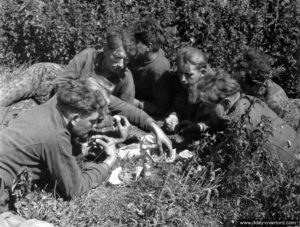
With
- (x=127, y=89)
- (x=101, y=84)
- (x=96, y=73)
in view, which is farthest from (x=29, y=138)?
(x=127, y=89)

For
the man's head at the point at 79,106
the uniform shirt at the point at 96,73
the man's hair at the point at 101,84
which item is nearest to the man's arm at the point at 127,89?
the uniform shirt at the point at 96,73

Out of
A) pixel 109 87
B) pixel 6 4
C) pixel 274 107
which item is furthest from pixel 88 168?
pixel 6 4

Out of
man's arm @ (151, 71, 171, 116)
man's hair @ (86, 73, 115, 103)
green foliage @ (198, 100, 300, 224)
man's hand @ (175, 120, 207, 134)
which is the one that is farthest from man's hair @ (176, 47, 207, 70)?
green foliage @ (198, 100, 300, 224)

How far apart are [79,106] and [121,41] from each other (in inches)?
56.7

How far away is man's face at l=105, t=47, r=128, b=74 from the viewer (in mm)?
5324

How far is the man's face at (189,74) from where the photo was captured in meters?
5.49

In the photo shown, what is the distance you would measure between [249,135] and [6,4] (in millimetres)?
4395

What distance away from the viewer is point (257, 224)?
168 inches

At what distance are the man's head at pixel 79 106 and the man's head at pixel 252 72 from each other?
5.64ft

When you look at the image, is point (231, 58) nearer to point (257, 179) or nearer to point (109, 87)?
point (109, 87)

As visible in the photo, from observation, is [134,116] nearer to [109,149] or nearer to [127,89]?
[127,89]

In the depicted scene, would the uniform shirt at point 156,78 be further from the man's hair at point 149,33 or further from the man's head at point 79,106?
the man's head at point 79,106

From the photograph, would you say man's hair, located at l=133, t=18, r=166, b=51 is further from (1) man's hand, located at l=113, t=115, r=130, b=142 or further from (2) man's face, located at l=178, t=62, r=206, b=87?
(1) man's hand, located at l=113, t=115, r=130, b=142

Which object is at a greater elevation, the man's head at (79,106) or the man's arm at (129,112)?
the man's head at (79,106)
